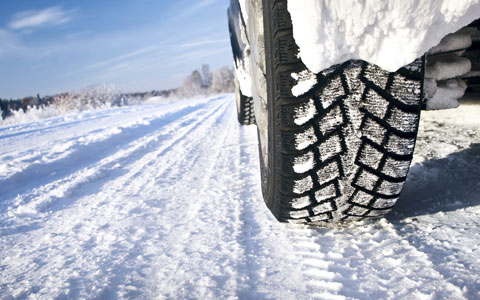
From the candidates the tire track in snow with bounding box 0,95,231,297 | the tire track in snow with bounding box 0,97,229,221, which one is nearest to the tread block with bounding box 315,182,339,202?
A: the tire track in snow with bounding box 0,95,231,297

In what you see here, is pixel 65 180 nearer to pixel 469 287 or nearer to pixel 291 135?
pixel 291 135

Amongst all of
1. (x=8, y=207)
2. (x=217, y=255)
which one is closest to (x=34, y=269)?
(x=217, y=255)

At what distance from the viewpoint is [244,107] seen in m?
4.03

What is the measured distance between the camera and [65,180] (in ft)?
7.74

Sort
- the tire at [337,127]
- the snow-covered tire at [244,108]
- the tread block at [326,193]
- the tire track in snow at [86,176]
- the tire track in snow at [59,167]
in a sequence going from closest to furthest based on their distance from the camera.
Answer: the tire at [337,127] < the tread block at [326,193] < the tire track in snow at [86,176] < the tire track in snow at [59,167] < the snow-covered tire at [244,108]

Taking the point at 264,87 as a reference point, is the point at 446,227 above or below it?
below

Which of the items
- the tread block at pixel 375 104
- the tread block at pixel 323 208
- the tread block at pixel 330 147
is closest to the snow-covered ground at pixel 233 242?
the tread block at pixel 323 208

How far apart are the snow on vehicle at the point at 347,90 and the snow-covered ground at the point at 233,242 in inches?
6.0

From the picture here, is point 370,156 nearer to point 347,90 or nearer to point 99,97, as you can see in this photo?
point 347,90

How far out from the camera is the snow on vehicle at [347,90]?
2.53 feet

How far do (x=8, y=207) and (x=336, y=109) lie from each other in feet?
6.85

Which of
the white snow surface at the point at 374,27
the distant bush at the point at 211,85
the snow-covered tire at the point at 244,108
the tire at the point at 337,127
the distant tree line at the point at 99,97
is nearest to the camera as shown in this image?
the white snow surface at the point at 374,27

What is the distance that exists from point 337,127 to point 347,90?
4.5 inches

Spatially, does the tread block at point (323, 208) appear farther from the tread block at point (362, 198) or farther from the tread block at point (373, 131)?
the tread block at point (373, 131)
